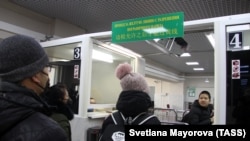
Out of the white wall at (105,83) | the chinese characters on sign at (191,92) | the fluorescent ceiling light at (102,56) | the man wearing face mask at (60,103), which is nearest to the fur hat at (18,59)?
the man wearing face mask at (60,103)

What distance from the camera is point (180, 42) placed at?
4465 millimetres

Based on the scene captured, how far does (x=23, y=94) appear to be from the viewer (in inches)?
34.0

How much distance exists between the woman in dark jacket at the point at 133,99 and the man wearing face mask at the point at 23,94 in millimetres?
747

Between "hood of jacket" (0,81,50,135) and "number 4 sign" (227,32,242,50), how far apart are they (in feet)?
4.93

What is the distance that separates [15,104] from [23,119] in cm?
6

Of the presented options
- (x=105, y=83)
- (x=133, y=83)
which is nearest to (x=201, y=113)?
(x=105, y=83)

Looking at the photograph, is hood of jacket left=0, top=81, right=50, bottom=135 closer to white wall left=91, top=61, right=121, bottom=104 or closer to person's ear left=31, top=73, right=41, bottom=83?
person's ear left=31, top=73, right=41, bottom=83

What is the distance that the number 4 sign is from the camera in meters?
1.85

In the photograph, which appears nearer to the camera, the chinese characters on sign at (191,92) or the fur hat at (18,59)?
the fur hat at (18,59)

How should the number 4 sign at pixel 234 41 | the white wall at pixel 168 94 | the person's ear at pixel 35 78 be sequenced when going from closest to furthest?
the person's ear at pixel 35 78 < the number 4 sign at pixel 234 41 < the white wall at pixel 168 94

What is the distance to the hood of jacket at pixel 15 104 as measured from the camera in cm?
79

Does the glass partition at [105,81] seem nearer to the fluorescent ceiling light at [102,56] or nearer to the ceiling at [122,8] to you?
the fluorescent ceiling light at [102,56]

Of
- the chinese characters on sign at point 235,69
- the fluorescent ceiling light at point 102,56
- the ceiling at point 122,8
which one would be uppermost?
the ceiling at point 122,8

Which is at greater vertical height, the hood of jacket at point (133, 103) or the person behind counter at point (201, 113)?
the hood of jacket at point (133, 103)
